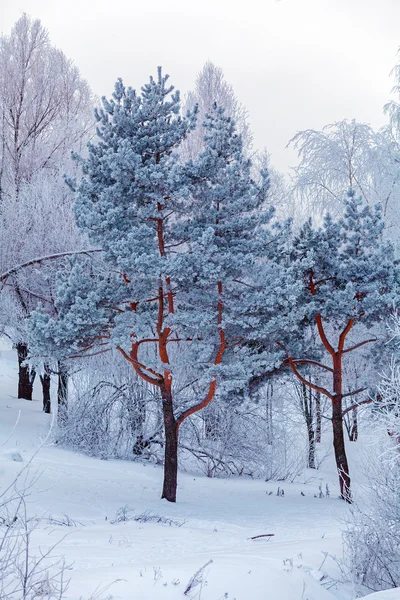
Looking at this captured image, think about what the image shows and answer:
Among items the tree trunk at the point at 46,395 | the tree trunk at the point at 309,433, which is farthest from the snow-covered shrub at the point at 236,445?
the tree trunk at the point at 46,395

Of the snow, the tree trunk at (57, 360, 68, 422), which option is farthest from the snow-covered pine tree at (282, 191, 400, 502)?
the snow

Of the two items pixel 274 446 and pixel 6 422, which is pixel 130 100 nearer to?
pixel 6 422

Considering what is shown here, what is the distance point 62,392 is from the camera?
16.3 meters

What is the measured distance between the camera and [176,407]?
14.3m

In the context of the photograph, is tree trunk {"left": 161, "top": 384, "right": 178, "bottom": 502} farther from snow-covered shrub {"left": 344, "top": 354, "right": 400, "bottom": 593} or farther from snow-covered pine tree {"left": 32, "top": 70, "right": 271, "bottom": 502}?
snow-covered shrub {"left": 344, "top": 354, "right": 400, "bottom": 593}

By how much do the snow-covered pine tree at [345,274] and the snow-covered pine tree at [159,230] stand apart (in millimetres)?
1516

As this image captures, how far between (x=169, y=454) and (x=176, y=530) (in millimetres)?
3143

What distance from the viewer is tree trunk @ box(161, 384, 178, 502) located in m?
11.1

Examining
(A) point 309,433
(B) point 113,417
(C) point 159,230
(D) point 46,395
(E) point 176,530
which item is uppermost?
(C) point 159,230

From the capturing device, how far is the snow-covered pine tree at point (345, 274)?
11289mm

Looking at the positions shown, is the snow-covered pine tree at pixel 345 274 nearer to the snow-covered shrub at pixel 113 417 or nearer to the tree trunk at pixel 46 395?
the snow-covered shrub at pixel 113 417

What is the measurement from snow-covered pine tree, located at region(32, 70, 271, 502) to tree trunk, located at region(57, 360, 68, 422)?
4.31 meters

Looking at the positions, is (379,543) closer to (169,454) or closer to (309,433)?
(169,454)

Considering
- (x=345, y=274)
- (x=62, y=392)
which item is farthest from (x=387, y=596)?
(x=62, y=392)
